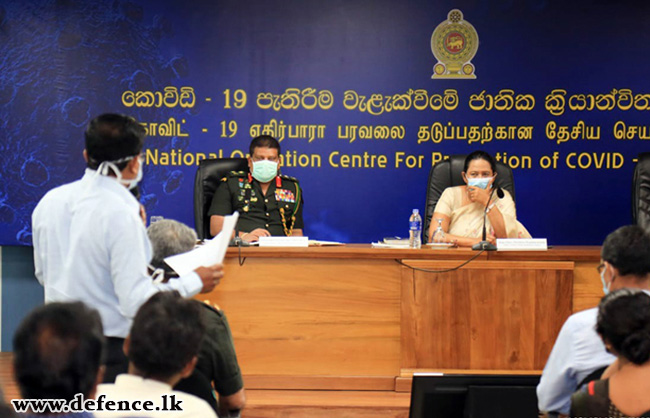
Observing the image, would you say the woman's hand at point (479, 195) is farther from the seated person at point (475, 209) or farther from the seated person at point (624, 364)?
the seated person at point (624, 364)

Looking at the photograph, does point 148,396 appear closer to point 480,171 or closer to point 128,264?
point 128,264

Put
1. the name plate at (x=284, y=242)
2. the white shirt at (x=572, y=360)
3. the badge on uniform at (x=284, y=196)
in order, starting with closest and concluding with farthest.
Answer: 1. the white shirt at (x=572, y=360)
2. the name plate at (x=284, y=242)
3. the badge on uniform at (x=284, y=196)

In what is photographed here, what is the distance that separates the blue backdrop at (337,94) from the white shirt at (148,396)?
3.45 m

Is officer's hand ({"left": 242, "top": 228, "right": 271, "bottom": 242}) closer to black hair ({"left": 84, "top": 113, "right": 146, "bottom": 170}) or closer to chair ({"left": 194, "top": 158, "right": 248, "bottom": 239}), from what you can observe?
chair ({"left": 194, "top": 158, "right": 248, "bottom": 239})

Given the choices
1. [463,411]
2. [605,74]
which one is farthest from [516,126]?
[463,411]

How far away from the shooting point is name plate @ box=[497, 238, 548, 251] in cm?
350

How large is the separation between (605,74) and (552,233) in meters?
1.12

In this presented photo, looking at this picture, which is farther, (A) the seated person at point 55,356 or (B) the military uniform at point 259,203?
(B) the military uniform at point 259,203

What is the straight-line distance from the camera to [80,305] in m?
1.34

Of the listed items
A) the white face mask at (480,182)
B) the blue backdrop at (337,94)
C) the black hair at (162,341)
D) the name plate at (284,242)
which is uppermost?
the blue backdrop at (337,94)

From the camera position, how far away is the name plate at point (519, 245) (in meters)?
3.50

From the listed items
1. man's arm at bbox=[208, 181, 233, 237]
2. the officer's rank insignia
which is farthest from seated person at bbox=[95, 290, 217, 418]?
the officer's rank insignia

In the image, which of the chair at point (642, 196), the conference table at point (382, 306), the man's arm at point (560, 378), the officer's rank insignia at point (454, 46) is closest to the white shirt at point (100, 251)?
the man's arm at point (560, 378)

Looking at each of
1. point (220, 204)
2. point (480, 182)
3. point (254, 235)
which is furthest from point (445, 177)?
point (220, 204)
